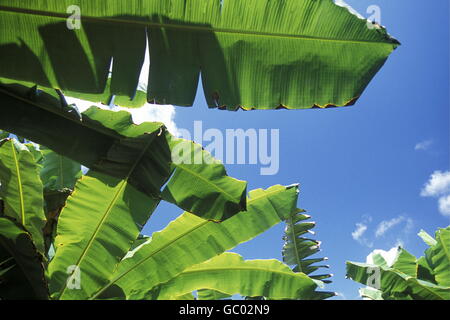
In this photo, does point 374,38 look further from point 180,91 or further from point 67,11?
point 67,11

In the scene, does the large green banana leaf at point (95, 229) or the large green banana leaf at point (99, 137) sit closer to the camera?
the large green banana leaf at point (99, 137)

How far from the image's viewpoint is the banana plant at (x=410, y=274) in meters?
2.87

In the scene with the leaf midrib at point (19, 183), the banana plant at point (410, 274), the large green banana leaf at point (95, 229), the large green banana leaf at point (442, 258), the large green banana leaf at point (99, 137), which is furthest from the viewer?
the large green banana leaf at point (442, 258)

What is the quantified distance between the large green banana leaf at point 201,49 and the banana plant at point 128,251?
0.58 metres

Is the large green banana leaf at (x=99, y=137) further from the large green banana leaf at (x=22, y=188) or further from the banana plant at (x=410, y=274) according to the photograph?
the banana plant at (x=410, y=274)

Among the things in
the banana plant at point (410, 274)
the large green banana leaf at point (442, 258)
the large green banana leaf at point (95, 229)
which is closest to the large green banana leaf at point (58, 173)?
the large green banana leaf at point (95, 229)

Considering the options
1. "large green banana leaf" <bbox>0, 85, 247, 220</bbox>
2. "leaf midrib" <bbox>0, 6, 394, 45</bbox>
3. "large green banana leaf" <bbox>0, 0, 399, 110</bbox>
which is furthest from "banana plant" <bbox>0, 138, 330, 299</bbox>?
"leaf midrib" <bbox>0, 6, 394, 45</bbox>

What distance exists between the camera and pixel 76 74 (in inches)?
62.6

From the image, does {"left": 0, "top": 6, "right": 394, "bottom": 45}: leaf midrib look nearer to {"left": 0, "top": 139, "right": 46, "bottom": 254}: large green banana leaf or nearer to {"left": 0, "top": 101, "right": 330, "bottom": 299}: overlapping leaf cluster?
{"left": 0, "top": 101, "right": 330, "bottom": 299}: overlapping leaf cluster

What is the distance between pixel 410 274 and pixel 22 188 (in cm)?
363

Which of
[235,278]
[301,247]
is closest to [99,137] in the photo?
[235,278]

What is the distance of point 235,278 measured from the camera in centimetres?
239

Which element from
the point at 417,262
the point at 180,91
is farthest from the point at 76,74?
the point at 417,262
